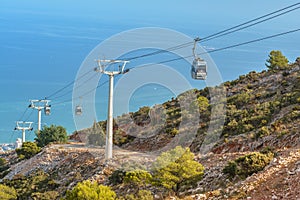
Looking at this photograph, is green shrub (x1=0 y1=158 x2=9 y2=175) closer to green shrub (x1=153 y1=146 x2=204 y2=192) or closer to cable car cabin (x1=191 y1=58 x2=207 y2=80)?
green shrub (x1=153 y1=146 x2=204 y2=192)

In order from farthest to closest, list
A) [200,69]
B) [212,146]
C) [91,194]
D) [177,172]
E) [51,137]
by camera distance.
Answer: [51,137]
[212,146]
[177,172]
[91,194]
[200,69]

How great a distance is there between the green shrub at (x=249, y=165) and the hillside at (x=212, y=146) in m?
0.15

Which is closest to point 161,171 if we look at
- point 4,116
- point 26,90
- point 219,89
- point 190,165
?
point 190,165

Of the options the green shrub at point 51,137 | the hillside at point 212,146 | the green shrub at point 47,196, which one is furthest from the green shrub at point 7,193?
the green shrub at point 51,137

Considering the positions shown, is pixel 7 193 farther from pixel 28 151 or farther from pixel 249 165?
pixel 249 165

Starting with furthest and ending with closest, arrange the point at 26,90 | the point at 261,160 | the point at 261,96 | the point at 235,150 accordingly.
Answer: the point at 26,90 → the point at 261,96 → the point at 235,150 → the point at 261,160

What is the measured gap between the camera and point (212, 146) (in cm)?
2739

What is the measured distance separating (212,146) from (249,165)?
9.96 m

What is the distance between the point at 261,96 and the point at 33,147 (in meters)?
18.7

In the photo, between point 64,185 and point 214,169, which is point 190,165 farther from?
point 64,185

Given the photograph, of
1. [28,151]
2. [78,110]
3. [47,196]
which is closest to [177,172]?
[47,196]

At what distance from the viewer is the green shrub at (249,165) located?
17.3 metres

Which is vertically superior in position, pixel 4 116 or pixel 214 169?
pixel 4 116

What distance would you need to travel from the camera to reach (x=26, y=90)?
625 ft
